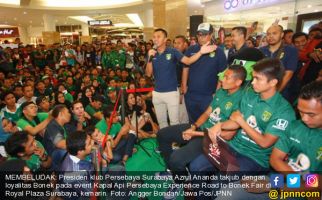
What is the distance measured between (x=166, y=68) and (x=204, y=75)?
22.0 inches

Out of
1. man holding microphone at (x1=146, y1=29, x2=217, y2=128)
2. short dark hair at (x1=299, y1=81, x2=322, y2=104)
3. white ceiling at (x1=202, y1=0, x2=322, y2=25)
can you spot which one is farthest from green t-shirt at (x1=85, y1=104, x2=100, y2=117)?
white ceiling at (x1=202, y1=0, x2=322, y2=25)

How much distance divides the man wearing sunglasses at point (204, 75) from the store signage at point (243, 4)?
15.6 ft

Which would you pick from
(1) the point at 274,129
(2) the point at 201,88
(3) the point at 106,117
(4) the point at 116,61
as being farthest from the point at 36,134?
(4) the point at 116,61

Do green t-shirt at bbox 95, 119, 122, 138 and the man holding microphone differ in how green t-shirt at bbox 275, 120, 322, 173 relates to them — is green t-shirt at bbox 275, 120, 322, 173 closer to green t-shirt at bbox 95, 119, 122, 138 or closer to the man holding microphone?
the man holding microphone

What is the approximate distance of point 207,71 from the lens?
3316mm

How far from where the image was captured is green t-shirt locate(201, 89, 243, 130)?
2324mm

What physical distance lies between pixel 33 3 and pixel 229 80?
45.7 ft

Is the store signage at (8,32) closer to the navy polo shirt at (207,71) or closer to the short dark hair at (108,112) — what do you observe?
the short dark hair at (108,112)

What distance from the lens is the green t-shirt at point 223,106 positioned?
2.32 metres

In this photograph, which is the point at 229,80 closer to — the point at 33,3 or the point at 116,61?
the point at 116,61

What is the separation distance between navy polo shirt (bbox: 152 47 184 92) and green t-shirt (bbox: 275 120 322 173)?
2.03m

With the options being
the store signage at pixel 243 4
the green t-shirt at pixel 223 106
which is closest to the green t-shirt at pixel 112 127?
the green t-shirt at pixel 223 106

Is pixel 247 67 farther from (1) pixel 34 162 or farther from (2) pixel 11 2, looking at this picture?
(2) pixel 11 2

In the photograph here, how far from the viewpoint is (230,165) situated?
1.78 metres
